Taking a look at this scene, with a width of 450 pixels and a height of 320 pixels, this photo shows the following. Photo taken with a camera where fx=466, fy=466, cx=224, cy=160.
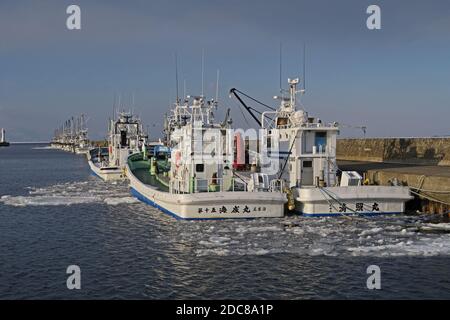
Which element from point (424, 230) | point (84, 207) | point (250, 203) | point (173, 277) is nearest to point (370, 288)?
point (173, 277)

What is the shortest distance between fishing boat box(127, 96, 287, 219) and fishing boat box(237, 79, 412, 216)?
1525 millimetres

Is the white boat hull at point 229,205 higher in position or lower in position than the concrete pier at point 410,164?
lower

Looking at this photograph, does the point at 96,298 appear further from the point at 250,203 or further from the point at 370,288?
the point at 250,203

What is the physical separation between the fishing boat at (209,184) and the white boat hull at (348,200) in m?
1.46

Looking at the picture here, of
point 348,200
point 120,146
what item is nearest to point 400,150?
point 348,200

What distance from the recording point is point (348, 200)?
26422 millimetres

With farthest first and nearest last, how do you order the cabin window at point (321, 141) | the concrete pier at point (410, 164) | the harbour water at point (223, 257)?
the cabin window at point (321, 141) → the concrete pier at point (410, 164) → the harbour water at point (223, 257)

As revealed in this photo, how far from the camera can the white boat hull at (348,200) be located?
2620cm

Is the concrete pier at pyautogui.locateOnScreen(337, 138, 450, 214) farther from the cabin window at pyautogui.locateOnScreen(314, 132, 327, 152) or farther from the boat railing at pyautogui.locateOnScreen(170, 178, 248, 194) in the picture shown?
the boat railing at pyautogui.locateOnScreen(170, 178, 248, 194)

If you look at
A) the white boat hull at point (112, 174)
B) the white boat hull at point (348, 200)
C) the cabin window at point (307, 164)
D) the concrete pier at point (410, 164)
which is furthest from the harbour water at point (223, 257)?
the white boat hull at point (112, 174)

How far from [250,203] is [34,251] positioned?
1112cm

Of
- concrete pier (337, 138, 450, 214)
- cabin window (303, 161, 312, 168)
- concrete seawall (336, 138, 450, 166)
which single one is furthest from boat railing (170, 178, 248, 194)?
concrete seawall (336, 138, 450, 166)

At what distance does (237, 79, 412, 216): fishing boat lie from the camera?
2639cm

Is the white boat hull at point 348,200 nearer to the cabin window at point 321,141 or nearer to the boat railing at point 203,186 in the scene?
the cabin window at point 321,141
